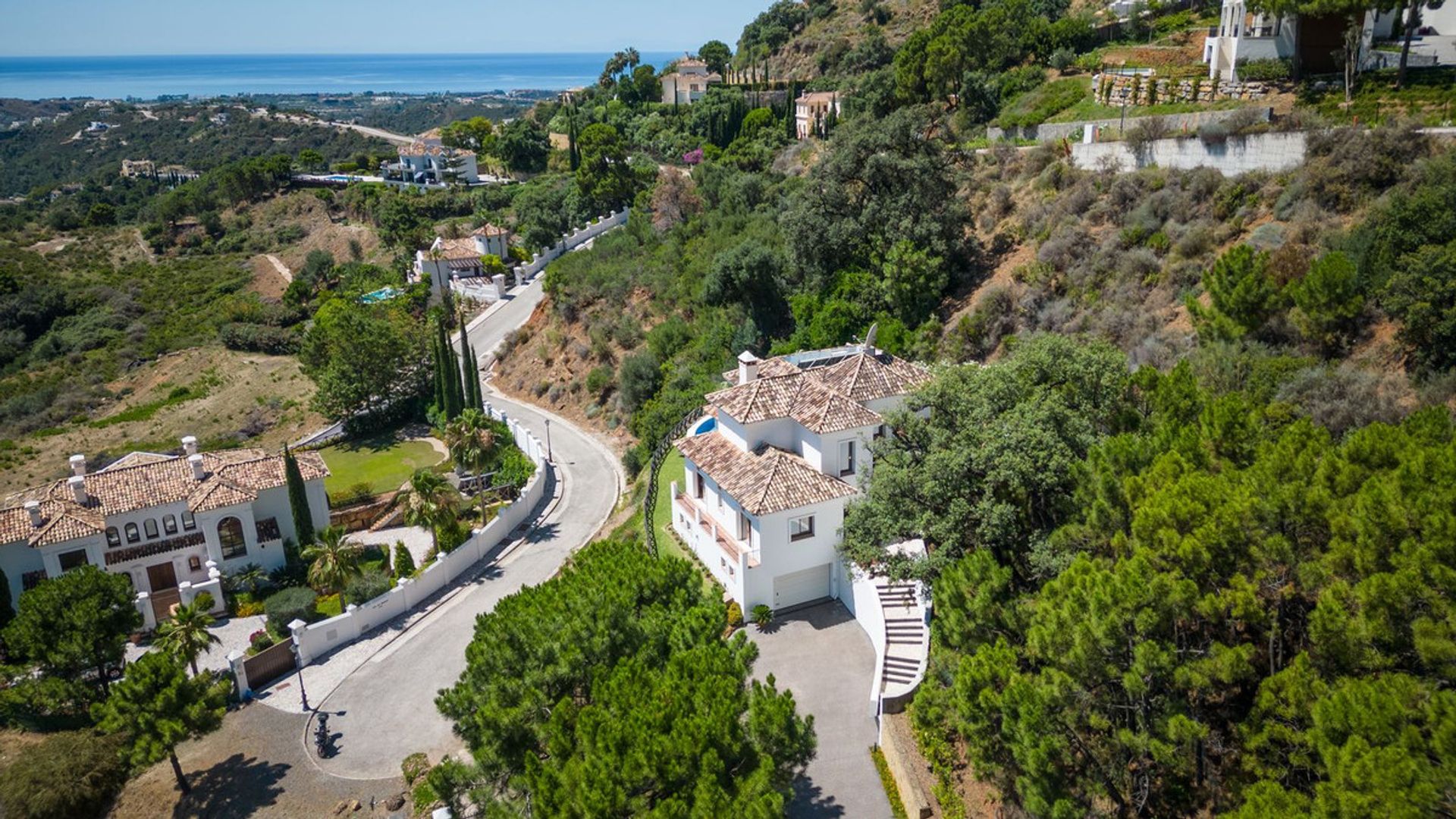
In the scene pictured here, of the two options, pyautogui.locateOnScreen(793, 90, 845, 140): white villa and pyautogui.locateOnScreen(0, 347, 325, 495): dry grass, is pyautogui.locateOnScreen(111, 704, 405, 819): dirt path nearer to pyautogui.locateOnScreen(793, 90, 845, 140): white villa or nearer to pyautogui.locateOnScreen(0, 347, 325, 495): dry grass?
pyautogui.locateOnScreen(0, 347, 325, 495): dry grass

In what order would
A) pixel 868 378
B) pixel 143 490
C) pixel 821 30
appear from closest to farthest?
pixel 868 378 < pixel 143 490 < pixel 821 30

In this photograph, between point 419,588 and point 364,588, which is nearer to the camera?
point 364,588

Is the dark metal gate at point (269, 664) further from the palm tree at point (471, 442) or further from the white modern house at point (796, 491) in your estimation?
the white modern house at point (796, 491)

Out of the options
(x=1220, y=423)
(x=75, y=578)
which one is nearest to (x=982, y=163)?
(x=1220, y=423)

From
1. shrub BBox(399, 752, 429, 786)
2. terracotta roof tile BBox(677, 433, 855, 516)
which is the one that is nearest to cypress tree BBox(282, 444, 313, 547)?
shrub BBox(399, 752, 429, 786)

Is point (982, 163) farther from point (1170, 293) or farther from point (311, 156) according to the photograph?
point (311, 156)

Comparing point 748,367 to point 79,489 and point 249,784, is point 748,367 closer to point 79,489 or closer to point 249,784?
point 249,784

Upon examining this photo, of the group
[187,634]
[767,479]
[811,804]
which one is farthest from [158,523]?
[811,804]
